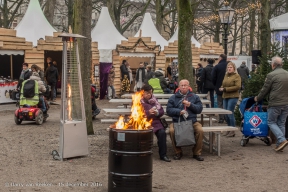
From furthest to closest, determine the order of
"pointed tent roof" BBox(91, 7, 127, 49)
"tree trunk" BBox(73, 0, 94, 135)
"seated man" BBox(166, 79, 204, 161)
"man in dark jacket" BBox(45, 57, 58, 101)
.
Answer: "pointed tent roof" BBox(91, 7, 127, 49) < "man in dark jacket" BBox(45, 57, 58, 101) < "tree trunk" BBox(73, 0, 94, 135) < "seated man" BBox(166, 79, 204, 161)

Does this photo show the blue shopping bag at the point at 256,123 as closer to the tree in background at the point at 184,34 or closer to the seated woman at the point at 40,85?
the tree in background at the point at 184,34

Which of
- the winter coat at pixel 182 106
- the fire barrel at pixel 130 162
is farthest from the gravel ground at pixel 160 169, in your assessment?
the winter coat at pixel 182 106

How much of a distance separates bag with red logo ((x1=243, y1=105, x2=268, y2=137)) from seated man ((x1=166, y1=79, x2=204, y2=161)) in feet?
5.85

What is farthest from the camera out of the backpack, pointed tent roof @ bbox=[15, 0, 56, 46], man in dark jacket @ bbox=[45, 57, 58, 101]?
pointed tent roof @ bbox=[15, 0, 56, 46]

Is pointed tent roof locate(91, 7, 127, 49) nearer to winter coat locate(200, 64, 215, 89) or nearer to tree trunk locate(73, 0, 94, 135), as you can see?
winter coat locate(200, 64, 215, 89)

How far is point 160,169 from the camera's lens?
8.90 meters

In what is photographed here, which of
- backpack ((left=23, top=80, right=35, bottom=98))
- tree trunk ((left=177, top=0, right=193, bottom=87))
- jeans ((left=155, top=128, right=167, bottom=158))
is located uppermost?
tree trunk ((left=177, top=0, right=193, bottom=87))

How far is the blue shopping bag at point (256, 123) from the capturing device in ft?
36.5

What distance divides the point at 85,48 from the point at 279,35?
14510mm

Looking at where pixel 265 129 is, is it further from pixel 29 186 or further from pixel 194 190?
pixel 29 186

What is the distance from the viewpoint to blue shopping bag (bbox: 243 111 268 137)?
36.5 ft

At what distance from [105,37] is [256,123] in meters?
17.6

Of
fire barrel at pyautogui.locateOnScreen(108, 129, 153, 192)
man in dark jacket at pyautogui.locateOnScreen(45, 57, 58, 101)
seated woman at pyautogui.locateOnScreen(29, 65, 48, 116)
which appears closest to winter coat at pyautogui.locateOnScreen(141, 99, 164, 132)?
fire barrel at pyautogui.locateOnScreen(108, 129, 153, 192)

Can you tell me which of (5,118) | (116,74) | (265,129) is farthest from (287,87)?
(116,74)
